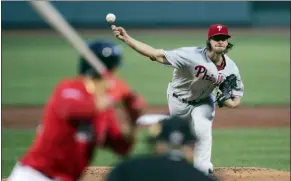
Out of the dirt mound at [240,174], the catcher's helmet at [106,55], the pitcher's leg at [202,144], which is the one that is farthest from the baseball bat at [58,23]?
the dirt mound at [240,174]

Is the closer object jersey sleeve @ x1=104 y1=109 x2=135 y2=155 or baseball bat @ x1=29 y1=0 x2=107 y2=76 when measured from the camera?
baseball bat @ x1=29 y1=0 x2=107 y2=76

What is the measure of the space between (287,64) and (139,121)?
63.9ft

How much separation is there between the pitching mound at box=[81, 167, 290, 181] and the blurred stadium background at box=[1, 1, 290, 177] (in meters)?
0.79

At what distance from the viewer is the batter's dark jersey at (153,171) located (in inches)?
132

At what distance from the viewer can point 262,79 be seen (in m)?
19.4

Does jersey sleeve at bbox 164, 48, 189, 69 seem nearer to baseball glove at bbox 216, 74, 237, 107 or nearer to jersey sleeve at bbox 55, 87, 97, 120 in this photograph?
baseball glove at bbox 216, 74, 237, 107

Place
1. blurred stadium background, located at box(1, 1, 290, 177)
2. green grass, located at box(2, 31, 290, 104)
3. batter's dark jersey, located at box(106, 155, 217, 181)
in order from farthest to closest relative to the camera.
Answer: green grass, located at box(2, 31, 290, 104)
blurred stadium background, located at box(1, 1, 290, 177)
batter's dark jersey, located at box(106, 155, 217, 181)

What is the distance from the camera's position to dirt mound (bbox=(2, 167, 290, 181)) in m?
7.81

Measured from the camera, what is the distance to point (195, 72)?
695cm

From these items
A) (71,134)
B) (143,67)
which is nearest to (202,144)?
(71,134)

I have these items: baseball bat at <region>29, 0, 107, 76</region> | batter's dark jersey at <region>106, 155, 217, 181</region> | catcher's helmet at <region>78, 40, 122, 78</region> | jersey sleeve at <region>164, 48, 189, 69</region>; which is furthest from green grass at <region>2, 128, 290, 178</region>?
baseball bat at <region>29, 0, 107, 76</region>

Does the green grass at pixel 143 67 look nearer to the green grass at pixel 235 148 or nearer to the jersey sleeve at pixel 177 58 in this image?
the green grass at pixel 235 148

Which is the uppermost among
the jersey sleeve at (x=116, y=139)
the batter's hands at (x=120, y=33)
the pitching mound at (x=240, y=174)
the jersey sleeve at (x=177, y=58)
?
the batter's hands at (x=120, y=33)

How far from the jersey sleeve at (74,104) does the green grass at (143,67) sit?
1142 cm
